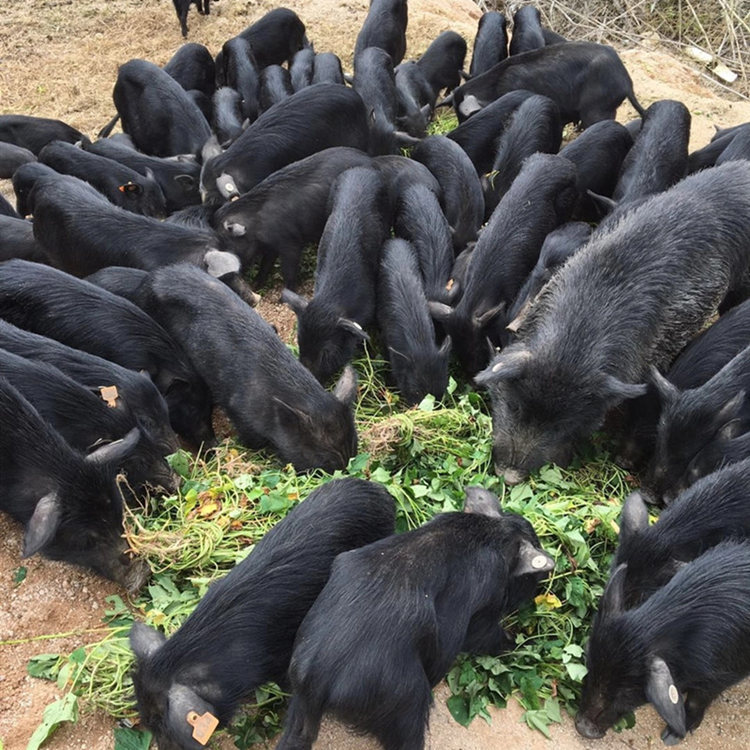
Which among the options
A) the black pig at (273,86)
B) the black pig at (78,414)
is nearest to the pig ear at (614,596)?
the black pig at (78,414)

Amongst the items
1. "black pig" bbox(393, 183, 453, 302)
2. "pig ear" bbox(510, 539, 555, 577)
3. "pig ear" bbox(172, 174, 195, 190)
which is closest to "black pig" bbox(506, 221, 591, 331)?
"black pig" bbox(393, 183, 453, 302)

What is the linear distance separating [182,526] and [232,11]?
10.3m

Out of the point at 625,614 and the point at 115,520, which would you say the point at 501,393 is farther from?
the point at 115,520

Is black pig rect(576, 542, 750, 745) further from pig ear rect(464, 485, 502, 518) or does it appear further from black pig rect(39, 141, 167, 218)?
black pig rect(39, 141, 167, 218)

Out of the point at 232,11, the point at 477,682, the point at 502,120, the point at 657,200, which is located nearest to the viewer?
the point at 477,682

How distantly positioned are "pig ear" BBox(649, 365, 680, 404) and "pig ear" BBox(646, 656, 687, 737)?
1.82m

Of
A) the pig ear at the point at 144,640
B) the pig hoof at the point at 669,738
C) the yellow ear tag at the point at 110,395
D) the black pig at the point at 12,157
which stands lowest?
the pig hoof at the point at 669,738

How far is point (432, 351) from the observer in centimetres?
536

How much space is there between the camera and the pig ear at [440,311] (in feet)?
18.5

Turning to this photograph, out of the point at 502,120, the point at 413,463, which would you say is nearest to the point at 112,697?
the point at 413,463

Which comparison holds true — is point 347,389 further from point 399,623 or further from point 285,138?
point 285,138

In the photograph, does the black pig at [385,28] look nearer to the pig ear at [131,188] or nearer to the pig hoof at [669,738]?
the pig ear at [131,188]

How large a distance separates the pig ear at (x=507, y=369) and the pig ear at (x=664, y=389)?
817 mm

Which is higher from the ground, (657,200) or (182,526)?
(657,200)
